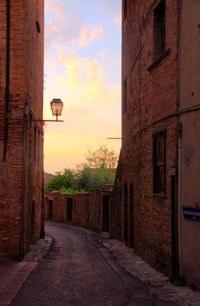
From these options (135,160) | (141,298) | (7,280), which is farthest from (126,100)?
(141,298)

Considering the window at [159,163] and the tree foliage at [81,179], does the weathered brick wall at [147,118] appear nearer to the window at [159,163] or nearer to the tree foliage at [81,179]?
the window at [159,163]

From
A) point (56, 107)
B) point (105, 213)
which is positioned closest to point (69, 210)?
point (105, 213)

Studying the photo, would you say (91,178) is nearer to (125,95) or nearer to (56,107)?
(125,95)

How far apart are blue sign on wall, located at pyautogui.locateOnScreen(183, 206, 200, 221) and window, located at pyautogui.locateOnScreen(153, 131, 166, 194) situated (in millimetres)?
2122

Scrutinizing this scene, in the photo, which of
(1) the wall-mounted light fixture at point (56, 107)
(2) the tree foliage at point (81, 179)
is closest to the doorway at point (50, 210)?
(2) the tree foliage at point (81, 179)

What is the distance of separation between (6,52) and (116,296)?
862cm

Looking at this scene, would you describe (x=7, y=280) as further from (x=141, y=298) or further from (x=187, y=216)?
(x=187, y=216)

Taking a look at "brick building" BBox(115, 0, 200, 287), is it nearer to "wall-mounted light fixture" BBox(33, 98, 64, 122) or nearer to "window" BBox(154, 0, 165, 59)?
"window" BBox(154, 0, 165, 59)

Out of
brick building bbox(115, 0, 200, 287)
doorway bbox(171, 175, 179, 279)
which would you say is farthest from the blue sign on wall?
doorway bbox(171, 175, 179, 279)

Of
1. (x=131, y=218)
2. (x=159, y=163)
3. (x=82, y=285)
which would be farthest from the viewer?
(x=131, y=218)

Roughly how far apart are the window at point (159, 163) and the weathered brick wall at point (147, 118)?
0.22m

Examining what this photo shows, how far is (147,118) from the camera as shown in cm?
1502

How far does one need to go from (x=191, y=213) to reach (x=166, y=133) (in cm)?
252

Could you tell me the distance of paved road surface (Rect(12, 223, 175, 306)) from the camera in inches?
372
